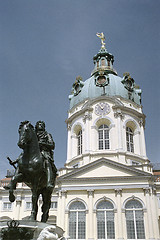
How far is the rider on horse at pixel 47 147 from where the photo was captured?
7430 mm

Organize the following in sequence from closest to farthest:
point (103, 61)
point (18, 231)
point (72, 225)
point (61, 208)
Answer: point (18, 231) → point (72, 225) → point (61, 208) → point (103, 61)

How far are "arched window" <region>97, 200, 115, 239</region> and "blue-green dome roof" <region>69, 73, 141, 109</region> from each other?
1649 cm

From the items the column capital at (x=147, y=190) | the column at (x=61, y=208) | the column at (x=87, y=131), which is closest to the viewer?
the column at (x=61, y=208)

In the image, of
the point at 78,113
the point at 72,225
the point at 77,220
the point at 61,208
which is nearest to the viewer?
the point at 72,225

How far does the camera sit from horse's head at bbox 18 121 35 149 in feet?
22.8

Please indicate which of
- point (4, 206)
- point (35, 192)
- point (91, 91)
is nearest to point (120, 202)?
point (4, 206)

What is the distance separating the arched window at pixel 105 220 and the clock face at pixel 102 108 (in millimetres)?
13219

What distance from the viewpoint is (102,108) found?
38.3 meters

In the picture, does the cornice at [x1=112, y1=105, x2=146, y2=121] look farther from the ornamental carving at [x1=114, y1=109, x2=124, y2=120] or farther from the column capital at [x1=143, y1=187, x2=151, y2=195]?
the column capital at [x1=143, y1=187, x2=151, y2=195]

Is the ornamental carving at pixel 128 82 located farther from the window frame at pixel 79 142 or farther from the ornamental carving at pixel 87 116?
the window frame at pixel 79 142

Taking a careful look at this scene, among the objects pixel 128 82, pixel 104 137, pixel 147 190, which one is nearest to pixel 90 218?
pixel 147 190

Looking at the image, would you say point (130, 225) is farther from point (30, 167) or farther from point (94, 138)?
point (30, 167)

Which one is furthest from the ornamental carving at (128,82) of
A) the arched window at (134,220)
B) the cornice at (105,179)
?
the arched window at (134,220)

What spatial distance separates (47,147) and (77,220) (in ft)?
77.6
